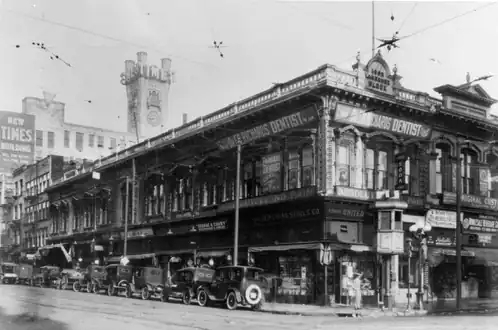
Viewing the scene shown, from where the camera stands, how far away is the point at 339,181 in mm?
31531

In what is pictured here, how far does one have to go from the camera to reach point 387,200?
1244 inches

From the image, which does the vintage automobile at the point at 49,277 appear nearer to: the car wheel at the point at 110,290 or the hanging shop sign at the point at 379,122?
the car wheel at the point at 110,290

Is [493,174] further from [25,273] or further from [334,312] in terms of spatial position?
[25,273]

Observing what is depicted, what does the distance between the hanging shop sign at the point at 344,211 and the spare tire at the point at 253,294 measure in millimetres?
5454

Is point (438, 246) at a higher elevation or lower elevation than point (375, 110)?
lower

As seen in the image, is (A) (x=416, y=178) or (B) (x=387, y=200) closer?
(B) (x=387, y=200)

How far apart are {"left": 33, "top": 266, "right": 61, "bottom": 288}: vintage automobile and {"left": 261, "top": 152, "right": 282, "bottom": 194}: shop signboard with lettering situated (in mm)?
20275

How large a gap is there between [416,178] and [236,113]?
10.5 metres

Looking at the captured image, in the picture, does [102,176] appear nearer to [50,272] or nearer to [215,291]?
[50,272]

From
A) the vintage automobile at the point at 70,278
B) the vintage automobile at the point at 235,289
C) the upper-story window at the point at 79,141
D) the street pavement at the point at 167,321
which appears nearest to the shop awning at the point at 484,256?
the street pavement at the point at 167,321

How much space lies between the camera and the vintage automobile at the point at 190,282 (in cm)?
2997

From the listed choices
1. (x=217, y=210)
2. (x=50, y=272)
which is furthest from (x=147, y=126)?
(x=50, y=272)

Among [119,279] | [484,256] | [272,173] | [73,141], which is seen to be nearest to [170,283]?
[119,279]

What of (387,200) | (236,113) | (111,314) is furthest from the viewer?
(236,113)
